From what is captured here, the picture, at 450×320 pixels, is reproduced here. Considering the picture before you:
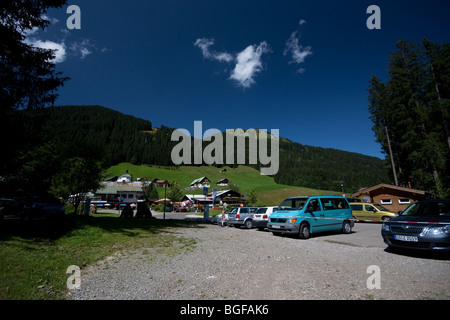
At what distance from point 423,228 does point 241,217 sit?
38.4 feet

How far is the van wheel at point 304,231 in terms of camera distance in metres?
10.3

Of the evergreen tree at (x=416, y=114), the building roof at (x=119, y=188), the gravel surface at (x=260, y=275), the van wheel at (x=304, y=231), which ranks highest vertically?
the evergreen tree at (x=416, y=114)

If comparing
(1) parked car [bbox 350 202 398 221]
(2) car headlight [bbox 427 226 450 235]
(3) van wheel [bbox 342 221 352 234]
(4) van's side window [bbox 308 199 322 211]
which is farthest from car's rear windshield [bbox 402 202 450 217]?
(1) parked car [bbox 350 202 398 221]

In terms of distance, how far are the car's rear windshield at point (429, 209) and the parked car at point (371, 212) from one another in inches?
513

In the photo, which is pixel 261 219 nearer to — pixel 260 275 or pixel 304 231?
pixel 304 231

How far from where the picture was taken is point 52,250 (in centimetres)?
667

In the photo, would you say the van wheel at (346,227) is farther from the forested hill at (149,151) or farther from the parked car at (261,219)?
the forested hill at (149,151)

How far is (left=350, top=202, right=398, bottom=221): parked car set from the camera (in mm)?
18891

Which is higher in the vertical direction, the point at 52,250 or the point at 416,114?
the point at 416,114

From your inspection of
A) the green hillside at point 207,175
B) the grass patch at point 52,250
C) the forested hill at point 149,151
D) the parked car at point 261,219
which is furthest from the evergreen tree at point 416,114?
the forested hill at point 149,151

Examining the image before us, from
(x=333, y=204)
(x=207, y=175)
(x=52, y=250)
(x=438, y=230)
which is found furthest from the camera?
(x=207, y=175)

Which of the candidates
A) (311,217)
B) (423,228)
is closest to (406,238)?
(423,228)
